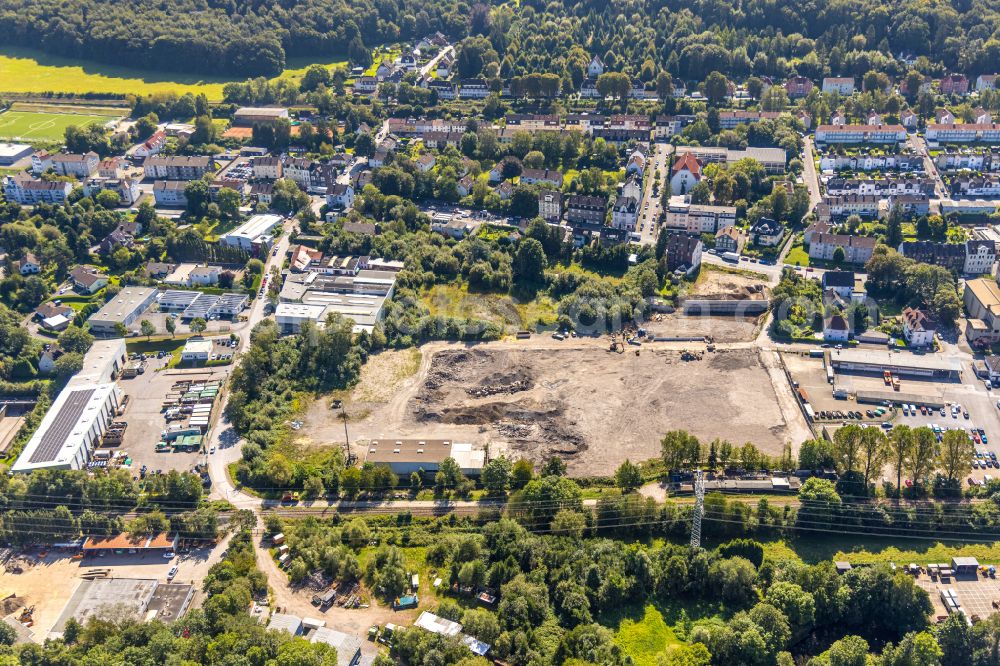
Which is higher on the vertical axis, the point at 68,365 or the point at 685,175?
the point at 685,175

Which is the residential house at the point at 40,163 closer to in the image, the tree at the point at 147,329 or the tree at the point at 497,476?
the tree at the point at 147,329

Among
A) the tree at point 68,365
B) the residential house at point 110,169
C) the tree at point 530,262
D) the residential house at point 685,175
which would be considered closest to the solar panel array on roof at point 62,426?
the tree at point 68,365

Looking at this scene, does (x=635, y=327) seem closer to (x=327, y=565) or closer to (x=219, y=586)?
(x=327, y=565)

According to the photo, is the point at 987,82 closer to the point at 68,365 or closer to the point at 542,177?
the point at 542,177

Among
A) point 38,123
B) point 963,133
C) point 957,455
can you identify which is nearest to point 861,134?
point 963,133

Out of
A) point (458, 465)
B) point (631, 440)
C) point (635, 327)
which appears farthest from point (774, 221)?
point (458, 465)

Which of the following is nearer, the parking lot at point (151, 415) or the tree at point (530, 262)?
the parking lot at point (151, 415)
